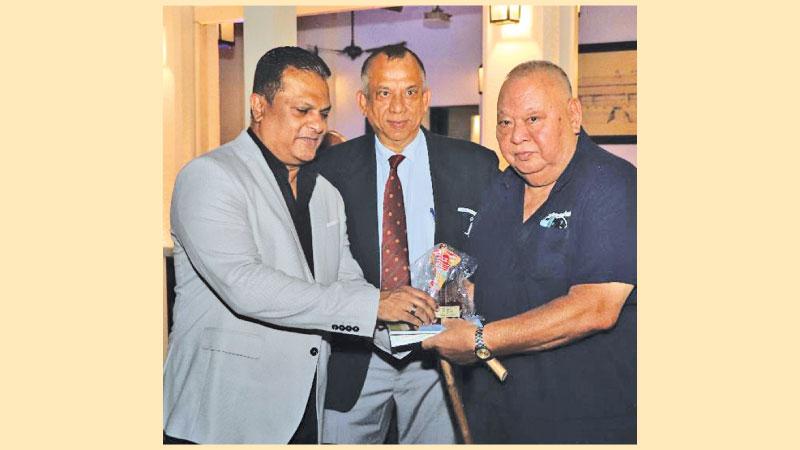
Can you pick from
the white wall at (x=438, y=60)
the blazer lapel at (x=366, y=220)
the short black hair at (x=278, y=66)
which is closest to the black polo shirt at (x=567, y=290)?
the blazer lapel at (x=366, y=220)

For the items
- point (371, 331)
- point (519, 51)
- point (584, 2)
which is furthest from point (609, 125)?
point (371, 331)

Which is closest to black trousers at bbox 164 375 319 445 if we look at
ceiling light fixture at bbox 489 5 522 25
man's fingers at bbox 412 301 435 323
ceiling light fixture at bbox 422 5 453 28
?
man's fingers at bbox 412 301 435 323

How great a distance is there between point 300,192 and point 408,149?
2.42ft

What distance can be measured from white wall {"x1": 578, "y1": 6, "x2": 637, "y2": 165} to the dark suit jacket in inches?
134

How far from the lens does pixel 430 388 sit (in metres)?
4.01

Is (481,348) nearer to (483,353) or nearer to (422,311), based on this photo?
(483,353)

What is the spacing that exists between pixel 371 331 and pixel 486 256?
639mm

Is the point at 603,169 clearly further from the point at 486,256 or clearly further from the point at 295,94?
the point at 295,94

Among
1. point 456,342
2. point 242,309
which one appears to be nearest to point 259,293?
point 242,309

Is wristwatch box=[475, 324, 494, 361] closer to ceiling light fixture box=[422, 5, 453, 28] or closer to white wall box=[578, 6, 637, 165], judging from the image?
white wall box=[578, 6, 637, 165]

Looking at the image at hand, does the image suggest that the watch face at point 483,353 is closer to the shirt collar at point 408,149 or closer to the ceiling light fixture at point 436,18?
the shirt collar at point 408,149

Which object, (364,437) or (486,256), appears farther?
(364,437)

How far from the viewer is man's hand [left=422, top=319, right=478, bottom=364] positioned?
3.29m

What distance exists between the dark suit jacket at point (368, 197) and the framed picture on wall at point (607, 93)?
3977mm
